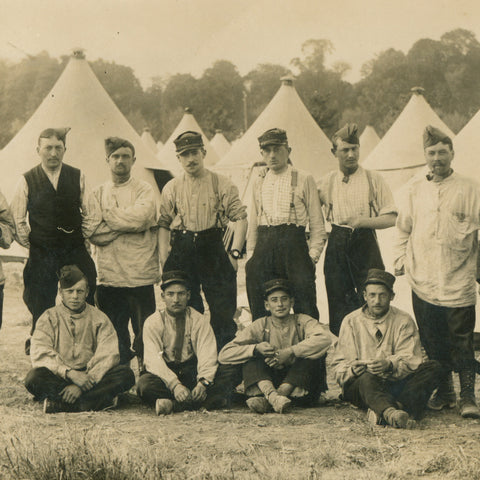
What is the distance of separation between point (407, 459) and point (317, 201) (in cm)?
160

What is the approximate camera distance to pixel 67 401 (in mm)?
3328

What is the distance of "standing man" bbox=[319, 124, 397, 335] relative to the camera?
12.4 ft

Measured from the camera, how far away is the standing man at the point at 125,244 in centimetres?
391

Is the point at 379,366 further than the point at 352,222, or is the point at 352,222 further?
the point at 352,222

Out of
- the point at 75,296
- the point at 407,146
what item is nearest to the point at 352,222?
the point at 75,296

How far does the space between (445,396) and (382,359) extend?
0.48 m

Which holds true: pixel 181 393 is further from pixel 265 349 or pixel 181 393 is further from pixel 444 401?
pixel 444 401

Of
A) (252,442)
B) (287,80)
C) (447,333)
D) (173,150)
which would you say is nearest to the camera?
(252,442)

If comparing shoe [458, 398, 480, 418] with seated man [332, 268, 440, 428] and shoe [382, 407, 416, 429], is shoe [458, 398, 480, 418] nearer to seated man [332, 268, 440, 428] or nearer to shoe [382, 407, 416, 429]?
seated man [332, 268, 440, 428]

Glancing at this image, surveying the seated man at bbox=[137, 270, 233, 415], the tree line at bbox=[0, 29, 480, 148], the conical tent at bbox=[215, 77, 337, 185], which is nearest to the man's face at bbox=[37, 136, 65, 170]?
the seated man at bbox=[137, 270, 233, 415]

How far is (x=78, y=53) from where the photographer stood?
8.08 metres

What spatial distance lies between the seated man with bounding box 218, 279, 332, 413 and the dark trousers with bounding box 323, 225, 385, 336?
0.33 meters

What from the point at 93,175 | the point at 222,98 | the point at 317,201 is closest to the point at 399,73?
the point at 222,98

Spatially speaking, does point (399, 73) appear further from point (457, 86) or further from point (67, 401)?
point (67, 401)
